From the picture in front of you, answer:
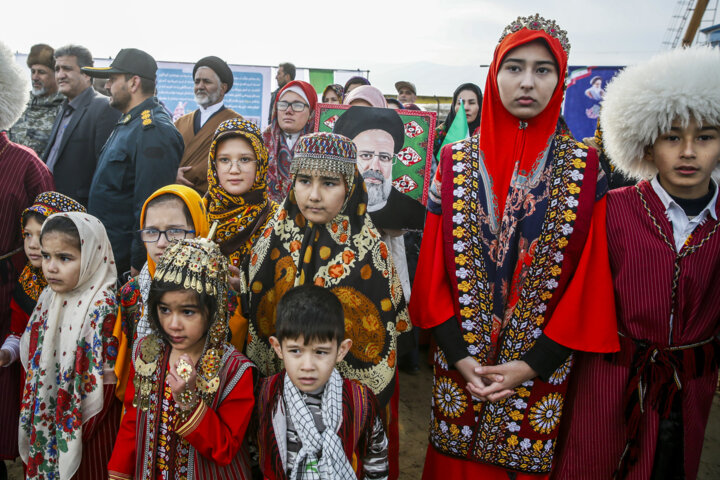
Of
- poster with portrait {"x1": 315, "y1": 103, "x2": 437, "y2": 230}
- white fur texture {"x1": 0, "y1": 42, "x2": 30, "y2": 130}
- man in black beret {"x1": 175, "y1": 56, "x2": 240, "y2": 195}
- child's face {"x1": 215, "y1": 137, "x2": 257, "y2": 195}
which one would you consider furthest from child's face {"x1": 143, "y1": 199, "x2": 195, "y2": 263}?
man in black beret {"x1": 175, "y1": 56, "x2": 240, "y2": 195}

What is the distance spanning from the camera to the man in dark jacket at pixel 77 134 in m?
4.04

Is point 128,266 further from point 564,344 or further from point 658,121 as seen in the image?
point 658,121

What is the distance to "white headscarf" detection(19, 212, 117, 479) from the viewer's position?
218 centimetres

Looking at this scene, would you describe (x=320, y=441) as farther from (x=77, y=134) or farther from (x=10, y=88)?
(x=77, y=134)

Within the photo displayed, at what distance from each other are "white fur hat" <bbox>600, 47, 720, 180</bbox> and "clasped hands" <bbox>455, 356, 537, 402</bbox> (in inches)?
42.8

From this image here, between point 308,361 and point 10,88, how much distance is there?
2549 millimetres

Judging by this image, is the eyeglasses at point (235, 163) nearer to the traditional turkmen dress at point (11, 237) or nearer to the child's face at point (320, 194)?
the child's face at point (320, 194)

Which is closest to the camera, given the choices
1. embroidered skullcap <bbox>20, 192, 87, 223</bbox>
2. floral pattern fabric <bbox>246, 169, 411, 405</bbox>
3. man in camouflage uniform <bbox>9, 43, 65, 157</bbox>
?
floral pattern fabric <bbox>246, 169, 411, 405</bbox>

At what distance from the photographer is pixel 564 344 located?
1.93m

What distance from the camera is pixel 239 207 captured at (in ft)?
9.16

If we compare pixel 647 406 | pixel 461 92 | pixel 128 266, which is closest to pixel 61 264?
pixel 128 266

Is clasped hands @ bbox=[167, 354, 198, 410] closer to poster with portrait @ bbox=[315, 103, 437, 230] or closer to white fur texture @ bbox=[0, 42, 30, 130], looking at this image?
poster with portrait @ bbox=[315, 103, 437, 230]

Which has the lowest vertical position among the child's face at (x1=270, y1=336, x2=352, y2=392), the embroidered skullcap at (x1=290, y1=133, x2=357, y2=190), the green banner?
the child's face at (x1=270, y1=336, x2=352, y2=392)

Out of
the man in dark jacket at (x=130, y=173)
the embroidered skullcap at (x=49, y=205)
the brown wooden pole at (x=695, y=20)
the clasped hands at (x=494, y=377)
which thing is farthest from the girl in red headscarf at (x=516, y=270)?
the brown wooden pole at (x=695, y=20)
